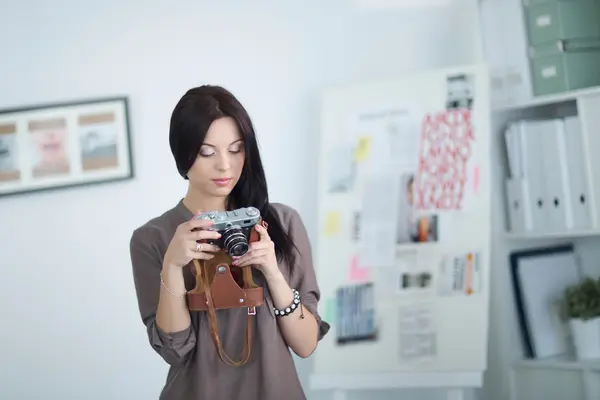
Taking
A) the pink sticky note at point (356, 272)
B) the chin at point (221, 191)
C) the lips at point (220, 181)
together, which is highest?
the lips at point (220, 181)

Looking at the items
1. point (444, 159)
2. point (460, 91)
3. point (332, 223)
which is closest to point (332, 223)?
point (332, 223)

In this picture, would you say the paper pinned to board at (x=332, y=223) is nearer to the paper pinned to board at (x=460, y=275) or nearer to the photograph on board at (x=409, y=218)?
the photograph on board at (x=409, y=218)

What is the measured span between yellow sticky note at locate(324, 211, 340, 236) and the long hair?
3.13 feet

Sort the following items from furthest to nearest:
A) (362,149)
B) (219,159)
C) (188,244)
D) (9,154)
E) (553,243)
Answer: (553,243), (362,149), (9,154), (219,159), (188,244)

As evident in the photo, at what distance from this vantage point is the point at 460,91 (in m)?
2.43

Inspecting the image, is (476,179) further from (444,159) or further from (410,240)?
(410,240)

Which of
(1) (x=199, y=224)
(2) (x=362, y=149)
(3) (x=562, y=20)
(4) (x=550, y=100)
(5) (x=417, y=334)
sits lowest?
(5) (x=417, y=334)

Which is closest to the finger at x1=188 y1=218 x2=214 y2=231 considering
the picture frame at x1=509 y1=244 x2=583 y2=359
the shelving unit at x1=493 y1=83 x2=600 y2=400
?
the shelving unit at x1=493 y1=83 x2=600 y2=400

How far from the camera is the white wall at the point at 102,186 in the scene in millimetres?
2350

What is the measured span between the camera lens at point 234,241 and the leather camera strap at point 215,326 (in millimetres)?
73

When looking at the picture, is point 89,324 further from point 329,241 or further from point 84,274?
point 329,241

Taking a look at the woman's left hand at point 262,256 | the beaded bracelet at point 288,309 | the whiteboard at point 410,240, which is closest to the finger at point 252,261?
the woman's left hand at point 262,256

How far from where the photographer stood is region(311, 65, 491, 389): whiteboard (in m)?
2.37

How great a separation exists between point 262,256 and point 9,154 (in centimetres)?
128
